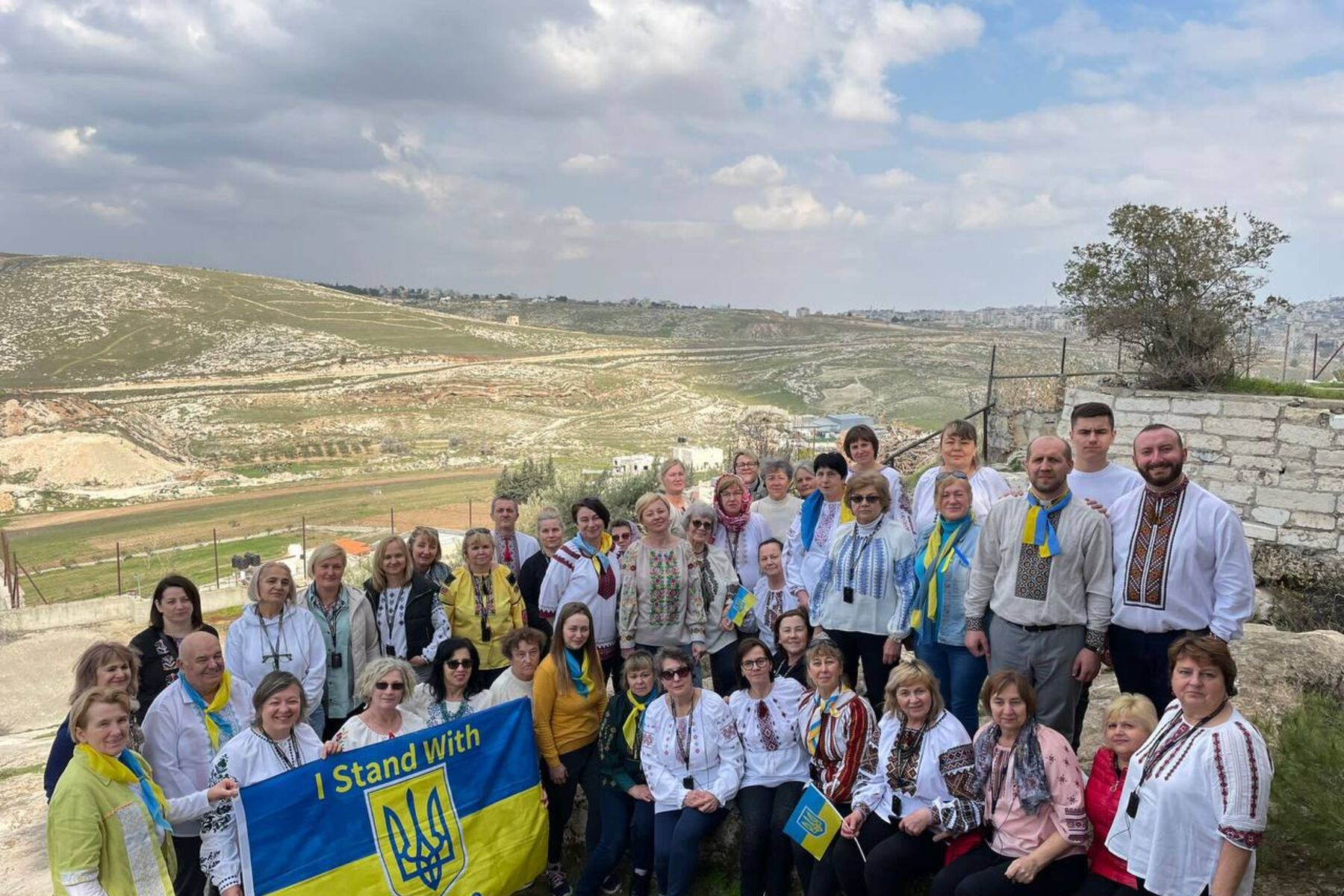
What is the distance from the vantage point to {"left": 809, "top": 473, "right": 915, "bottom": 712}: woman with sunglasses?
4.86 metres

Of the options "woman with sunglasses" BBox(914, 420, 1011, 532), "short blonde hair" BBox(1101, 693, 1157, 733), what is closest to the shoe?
"woman with sunglasses" BBox(914, 420, 1011, 532)

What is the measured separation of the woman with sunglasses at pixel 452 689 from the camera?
4855mm

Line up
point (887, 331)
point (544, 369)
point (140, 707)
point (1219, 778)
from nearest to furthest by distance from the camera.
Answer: point (1219, 778) < point (140, 707) < point (544, 369) < point (887, 331)

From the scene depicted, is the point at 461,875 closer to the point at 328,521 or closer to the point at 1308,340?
the point at 1308,340

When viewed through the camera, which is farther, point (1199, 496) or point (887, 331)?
point (887, 331)

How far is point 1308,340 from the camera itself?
19.4 m


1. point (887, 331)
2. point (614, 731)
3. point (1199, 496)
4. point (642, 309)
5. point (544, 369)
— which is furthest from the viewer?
point (642, 309)

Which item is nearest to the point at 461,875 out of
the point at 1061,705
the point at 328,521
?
the point at 1061,705

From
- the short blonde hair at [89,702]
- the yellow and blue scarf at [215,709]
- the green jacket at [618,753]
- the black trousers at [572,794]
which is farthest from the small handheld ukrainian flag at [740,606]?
the short blonde hair at [89,702]

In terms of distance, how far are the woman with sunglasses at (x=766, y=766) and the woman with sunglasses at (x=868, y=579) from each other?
48 cm

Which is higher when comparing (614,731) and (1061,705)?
(1061,705)

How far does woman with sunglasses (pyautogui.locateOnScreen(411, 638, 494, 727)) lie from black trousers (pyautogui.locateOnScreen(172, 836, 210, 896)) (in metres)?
1.19

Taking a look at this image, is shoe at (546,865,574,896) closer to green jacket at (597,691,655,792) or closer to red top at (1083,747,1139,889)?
green jacket at (597,691,655,792)

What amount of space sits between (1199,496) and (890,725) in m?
1.76
